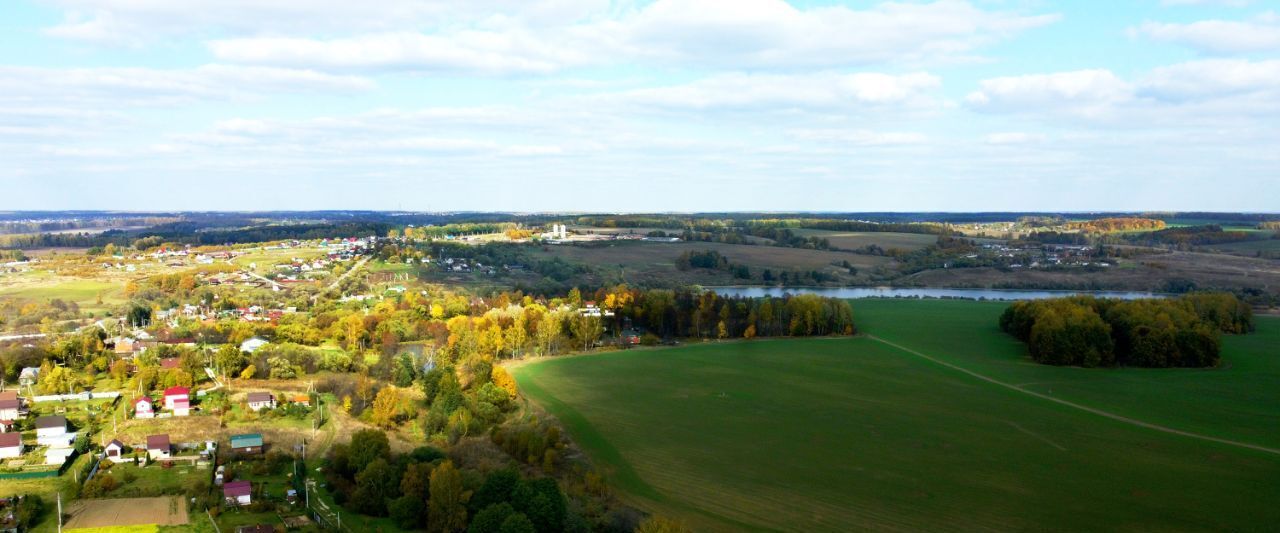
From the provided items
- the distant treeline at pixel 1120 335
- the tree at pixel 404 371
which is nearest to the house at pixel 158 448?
the tree at pixel 404 371

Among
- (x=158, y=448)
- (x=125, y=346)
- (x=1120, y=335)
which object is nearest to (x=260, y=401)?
(x=158, y=448)

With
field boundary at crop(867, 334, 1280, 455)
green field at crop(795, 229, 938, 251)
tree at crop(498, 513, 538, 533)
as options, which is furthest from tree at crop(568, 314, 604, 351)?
green field at crop(795, 229, 938, 251)

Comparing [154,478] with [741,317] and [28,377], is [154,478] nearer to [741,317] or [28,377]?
[28,377]

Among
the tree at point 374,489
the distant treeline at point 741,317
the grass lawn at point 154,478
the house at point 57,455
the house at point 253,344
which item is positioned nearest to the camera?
the tree at point 374,489

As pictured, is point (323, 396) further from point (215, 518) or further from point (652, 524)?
point (652, 524)

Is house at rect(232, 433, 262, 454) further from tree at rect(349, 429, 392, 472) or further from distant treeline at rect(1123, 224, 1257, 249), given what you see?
distant treeline at rect(1123, 224, 1257, 249)

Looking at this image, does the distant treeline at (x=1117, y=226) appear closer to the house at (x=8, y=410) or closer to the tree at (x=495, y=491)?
the tree at (x=495, y=491)

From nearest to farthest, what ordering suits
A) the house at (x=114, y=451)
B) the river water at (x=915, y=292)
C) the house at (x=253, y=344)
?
the house at (x=114, y=451)
the house at (x=253, y=344)
the river water at (x=915, y=292)

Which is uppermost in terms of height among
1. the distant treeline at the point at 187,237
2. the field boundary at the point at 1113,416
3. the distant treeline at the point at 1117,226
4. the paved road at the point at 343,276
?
the distant treeline at the point at 1117,226
